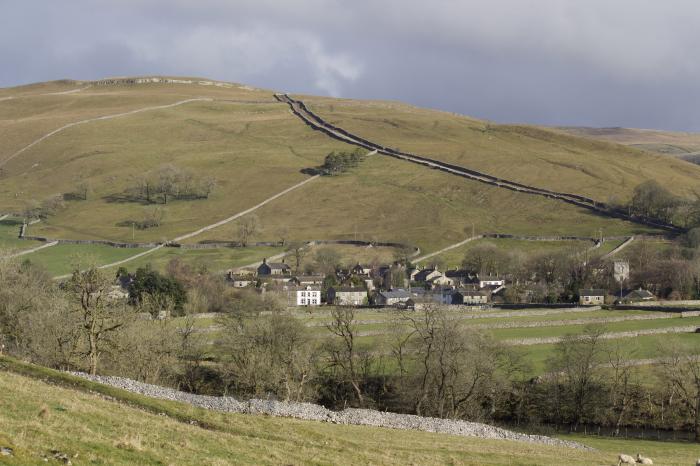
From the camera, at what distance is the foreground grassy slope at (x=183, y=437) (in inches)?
862

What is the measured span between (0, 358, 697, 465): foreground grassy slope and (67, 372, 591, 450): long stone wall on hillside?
2623 mm

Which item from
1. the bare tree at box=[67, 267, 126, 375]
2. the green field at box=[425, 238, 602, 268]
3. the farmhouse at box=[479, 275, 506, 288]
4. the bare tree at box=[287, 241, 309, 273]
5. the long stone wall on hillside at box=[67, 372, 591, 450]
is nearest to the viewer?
the long stone wall on hillside at box=[67, 372, 591, 450]

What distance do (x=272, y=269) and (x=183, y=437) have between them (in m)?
118

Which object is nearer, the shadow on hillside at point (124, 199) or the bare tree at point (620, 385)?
the bare tree at point (620, 385)

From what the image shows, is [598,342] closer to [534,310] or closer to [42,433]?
[534,310]

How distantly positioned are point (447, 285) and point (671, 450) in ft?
302

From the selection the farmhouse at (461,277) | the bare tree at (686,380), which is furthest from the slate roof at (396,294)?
the bare tree at (686,380)

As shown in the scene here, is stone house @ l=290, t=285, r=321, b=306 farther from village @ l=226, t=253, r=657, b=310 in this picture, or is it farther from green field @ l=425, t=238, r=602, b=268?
green field @ l=425, t=238, r=602, b=268

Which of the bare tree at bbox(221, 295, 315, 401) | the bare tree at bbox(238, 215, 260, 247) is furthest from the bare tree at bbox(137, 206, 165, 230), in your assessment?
the bare tree at bbox(221, 295, 315, 401)

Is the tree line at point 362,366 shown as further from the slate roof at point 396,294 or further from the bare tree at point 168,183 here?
the bare tree at point 168,183

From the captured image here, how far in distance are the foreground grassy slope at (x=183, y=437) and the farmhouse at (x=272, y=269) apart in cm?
9996

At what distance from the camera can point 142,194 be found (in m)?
197

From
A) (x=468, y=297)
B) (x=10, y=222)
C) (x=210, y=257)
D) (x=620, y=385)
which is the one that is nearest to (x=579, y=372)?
(x=620, y=385)

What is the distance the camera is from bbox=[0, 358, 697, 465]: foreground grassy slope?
21.9 metres
